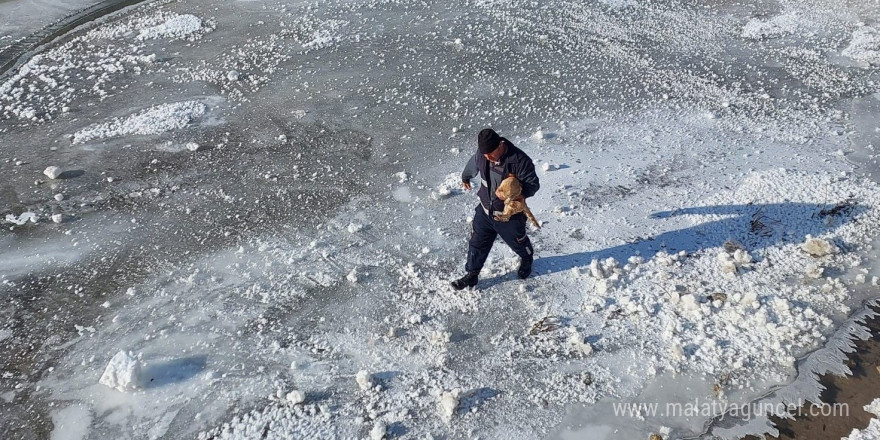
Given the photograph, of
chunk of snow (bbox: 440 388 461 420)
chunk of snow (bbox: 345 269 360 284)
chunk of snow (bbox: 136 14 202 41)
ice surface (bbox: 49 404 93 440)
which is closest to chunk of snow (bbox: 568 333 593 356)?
chunk of snow (bbox: 440 388 461 420)

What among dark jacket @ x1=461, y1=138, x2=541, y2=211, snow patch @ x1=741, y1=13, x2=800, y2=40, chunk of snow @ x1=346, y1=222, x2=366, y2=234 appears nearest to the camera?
dark jacket @ x1=461, y1=138, x2=541, y2=211

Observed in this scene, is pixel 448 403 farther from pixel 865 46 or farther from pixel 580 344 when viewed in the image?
pixel 865 46

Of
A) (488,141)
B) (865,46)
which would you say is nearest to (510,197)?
(488,141)

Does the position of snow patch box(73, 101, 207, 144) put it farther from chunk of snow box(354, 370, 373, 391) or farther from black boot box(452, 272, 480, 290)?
chunk of snow box(354, 370, 373, 391)

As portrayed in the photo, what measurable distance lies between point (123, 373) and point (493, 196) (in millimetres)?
3496

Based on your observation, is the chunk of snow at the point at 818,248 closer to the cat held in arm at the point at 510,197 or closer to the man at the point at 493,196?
the man at the point at 493,196

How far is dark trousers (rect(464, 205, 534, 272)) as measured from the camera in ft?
16.0

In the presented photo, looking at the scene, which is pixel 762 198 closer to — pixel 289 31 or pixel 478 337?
pixel 478 337

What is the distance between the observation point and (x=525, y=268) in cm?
551

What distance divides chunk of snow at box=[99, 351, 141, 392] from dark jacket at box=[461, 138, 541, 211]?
131 inches

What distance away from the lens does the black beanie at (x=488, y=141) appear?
437cm

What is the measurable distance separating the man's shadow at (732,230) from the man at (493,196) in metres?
0.31

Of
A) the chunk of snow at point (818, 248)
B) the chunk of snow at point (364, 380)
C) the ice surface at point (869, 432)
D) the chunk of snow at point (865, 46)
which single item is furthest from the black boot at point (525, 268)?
the chunk of snow at point (865, 46)

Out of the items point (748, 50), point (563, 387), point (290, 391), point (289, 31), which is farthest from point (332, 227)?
point (748, 50)
